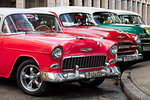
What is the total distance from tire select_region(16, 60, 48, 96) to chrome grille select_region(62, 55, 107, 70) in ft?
1.75

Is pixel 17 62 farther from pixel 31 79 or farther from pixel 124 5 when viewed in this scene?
pixel 124 5

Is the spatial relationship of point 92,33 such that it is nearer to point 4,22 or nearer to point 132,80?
point 132,80

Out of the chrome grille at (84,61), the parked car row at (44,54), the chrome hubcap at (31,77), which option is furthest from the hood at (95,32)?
the chrome hubcap at (31,77)

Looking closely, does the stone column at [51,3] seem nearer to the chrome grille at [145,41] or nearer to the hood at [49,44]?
the chrome grille at [145,41]

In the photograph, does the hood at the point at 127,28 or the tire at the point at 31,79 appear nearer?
the tire at the point at 31,79

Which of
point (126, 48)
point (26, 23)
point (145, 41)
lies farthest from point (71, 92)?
point (145, 41)

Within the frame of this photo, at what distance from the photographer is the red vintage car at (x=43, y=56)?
230 inches

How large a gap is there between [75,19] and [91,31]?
1.08m

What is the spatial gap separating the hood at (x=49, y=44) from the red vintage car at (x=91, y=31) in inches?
91.3

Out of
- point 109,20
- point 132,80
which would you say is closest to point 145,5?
point 109,20

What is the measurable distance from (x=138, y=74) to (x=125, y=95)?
1.92 metres

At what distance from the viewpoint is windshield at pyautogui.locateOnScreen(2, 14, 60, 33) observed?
6986 millimetres

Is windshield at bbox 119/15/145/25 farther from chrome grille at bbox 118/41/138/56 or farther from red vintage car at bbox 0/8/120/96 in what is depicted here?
red vintage car at bbox 0/8/120/96

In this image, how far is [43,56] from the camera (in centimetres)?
587
